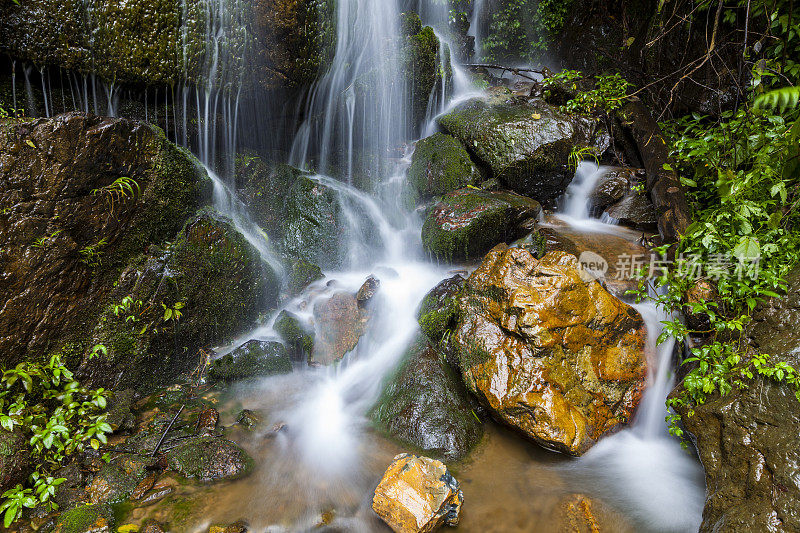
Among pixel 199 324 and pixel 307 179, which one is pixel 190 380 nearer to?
pixel 199 324

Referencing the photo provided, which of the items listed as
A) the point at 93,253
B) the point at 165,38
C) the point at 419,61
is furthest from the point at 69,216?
the point at 419,61

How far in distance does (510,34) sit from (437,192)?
314 inches

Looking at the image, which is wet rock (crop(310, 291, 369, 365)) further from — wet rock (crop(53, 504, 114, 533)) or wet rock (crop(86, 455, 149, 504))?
wet rock (crop(53, 504, 114, 533))

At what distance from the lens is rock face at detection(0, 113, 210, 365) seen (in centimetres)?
347

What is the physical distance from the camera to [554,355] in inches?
146

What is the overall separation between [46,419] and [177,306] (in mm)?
1504

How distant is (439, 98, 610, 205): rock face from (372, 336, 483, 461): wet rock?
3805mm

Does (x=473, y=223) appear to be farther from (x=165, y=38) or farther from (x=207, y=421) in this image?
(x=165, y=38)

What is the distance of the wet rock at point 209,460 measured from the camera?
3.34 metres

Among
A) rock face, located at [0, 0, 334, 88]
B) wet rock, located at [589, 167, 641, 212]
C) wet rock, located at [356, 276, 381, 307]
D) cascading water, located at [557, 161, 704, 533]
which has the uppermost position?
rock face, located at [0, 0, 334, 88]

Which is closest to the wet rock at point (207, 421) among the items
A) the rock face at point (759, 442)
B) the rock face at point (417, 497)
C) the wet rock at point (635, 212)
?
the rock face at point (417, 497)

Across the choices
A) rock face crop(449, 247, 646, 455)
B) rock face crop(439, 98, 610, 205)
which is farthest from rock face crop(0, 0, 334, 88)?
rock face crop(449, 247, 646, 455)

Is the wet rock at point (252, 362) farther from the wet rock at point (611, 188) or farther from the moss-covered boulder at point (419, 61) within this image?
the moss-covered boulder at point (419, 61)

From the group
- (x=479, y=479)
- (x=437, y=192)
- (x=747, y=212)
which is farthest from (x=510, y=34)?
(x=479, y=479)
